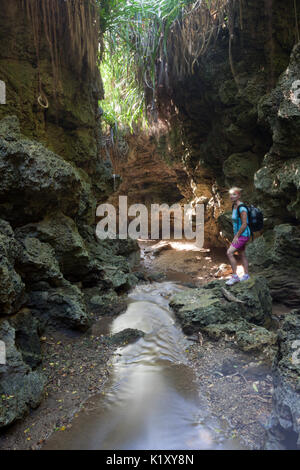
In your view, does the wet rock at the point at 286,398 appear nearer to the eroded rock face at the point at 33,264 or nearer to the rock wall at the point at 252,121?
the eroded rock face at the point at 33,264

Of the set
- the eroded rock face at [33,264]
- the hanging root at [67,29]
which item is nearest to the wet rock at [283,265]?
the eroded rock face at [33,264]

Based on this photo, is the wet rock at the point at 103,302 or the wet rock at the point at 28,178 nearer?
the wet rock at the point at 28,178

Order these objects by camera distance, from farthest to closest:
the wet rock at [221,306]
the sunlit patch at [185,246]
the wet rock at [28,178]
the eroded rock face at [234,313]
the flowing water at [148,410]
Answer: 1. the sunlit patch at [185,246]
2. the wet rock at [221,306]
3. the wet rock at [28,178]
4. the eroded rock face at [234,313]
5. the flowing water at [148,410]

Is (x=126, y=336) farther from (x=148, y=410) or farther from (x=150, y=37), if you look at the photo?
(x=150, y=37)

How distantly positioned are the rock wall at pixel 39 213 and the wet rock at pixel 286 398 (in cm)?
157

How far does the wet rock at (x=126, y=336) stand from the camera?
10.0 ft

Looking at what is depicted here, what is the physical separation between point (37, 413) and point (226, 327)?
199 centimetres

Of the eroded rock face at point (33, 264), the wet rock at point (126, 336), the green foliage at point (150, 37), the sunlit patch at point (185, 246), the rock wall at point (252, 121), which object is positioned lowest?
the wet rock at point (126, 336)

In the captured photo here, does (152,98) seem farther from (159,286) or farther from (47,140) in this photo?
(159,286)

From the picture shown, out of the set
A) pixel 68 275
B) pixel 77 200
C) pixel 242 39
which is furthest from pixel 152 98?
pixel 68 275

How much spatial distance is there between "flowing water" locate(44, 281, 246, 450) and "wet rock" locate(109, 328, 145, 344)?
8 centimetres

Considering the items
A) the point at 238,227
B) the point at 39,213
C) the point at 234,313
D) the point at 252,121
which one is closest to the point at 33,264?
the point at 39,213

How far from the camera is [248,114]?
602 centimetres

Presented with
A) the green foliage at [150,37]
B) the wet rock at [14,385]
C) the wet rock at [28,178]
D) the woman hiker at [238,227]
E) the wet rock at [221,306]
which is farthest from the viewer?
the green foliage at [150,37]
